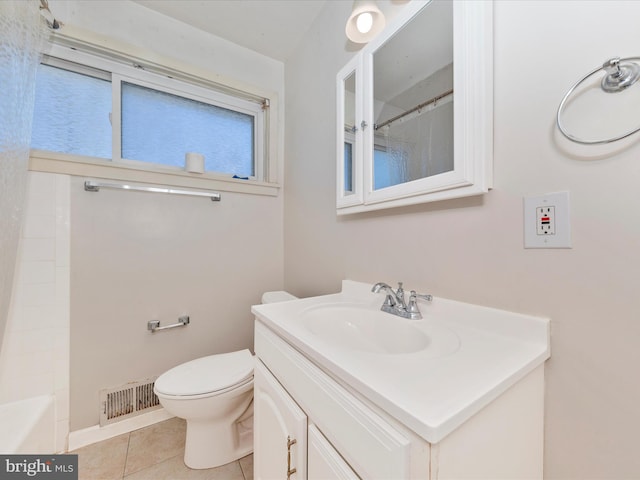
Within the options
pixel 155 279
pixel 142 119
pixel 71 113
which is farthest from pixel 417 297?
pixel 71 113

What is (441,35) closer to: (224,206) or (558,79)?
(558,79)

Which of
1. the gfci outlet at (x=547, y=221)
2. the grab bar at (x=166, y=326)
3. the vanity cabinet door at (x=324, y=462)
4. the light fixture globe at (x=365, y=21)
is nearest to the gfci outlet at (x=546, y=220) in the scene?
the gfci outlet at (x=547, y=221)

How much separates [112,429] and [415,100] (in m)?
2.14

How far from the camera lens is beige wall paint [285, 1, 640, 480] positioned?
0.53m

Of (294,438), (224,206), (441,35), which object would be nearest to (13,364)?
(224,206)

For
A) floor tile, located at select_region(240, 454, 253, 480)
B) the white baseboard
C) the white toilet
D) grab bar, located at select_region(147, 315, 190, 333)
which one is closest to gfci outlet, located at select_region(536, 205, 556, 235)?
the white toilet

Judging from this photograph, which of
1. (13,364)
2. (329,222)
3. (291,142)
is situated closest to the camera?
(13,364)

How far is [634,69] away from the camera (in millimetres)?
506

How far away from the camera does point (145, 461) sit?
1.21m

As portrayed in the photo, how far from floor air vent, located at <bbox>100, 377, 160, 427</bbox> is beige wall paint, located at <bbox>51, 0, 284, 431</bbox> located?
0.04 meters

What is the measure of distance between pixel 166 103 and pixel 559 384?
2.20m

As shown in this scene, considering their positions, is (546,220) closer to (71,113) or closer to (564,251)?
(564,251)

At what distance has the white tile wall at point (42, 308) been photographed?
1175mm

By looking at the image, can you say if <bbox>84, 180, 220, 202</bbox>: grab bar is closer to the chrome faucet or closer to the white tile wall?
the white tile wall
